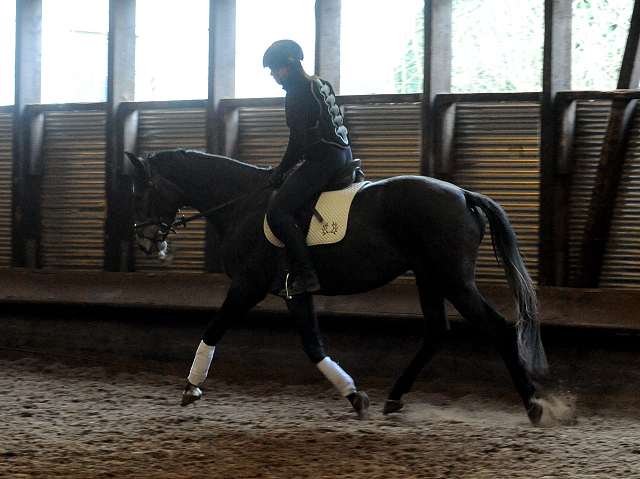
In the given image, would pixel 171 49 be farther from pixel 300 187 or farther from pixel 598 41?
pixel 598 41

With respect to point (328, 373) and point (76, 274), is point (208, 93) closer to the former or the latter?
point (76, 274)

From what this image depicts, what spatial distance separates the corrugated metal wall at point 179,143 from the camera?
25.6ft

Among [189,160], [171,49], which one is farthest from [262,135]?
[189,160]

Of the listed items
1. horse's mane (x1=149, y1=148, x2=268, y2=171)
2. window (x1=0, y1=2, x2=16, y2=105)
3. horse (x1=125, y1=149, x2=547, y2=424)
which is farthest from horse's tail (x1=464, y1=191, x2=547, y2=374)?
window (x1=0, y1=2, x2=16, y2=105)

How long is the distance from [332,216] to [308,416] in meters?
1.33

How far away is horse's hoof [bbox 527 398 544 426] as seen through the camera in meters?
4.70

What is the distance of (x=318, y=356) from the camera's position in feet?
16.5

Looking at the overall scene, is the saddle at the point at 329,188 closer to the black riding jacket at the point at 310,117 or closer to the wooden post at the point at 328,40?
the black riding jacket at the point at 310,117

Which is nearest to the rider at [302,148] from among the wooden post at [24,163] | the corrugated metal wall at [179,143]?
the corrugated metal wall at [179,143]

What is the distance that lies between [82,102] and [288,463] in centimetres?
570

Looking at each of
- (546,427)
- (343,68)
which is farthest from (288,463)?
(343,68)

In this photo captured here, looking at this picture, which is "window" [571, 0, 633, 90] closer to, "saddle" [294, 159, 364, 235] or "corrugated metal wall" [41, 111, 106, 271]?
"saddle" [294, 159, 364, 235]

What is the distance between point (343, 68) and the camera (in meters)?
7.47

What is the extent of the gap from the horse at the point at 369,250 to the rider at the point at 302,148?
7.1 inches
